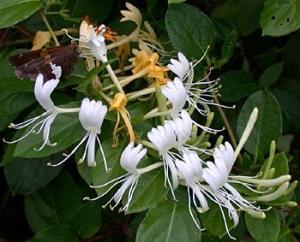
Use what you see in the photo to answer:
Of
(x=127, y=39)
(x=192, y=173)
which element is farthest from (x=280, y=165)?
(x=127, y=39)

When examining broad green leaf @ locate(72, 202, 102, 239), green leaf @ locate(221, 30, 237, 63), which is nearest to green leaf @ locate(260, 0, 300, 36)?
green leaf @ locate(221, 30, 237, 63)

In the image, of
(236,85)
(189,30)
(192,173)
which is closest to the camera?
(192,173)

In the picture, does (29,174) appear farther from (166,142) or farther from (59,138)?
(166,142)

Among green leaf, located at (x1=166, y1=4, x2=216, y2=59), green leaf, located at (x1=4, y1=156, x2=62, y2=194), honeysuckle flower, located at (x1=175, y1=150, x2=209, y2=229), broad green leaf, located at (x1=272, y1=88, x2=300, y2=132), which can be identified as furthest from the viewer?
broad green leaf, located at (x1=272, y1=88, x2=300, y2=132)

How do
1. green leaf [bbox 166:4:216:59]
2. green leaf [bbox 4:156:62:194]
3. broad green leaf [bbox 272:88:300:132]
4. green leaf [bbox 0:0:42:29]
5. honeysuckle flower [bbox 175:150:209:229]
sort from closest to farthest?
honeysuckle flower [bbox 175:150:209:229] → green leaf [bbox 0:0:42:29] → green leaf [bbox 166:4:216:59] → green leaf [bbox 4:156:62:194] → broad green leaf [bbox 272:88:300:132]

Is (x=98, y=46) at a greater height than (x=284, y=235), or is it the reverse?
(x=98, y=46)

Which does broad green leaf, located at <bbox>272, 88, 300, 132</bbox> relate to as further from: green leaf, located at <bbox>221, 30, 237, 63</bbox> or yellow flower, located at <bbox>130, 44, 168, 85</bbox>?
yellow flower, located at <bbox>130, 44, 168, 85</bbox>

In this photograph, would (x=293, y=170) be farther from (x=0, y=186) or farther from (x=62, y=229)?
(x=0, y=186)
